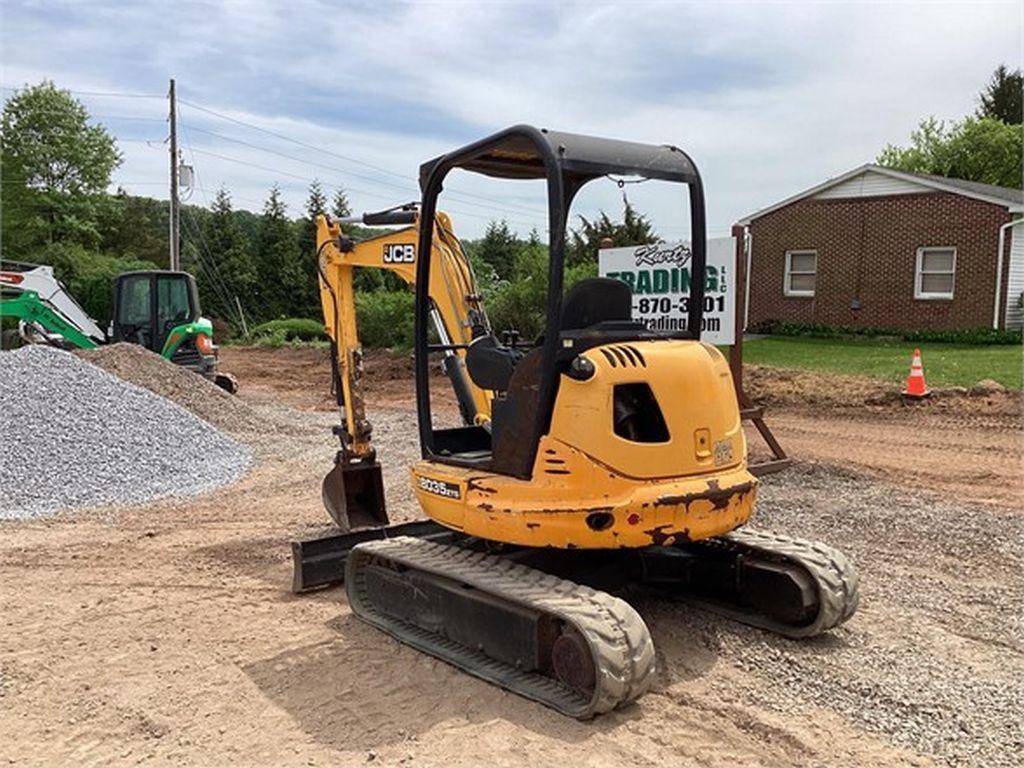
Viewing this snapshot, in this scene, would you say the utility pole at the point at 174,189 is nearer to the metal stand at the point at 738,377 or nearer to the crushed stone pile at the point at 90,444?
the crushed stone pile at the point at 90,444

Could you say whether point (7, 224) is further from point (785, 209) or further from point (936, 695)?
point (936, 695)

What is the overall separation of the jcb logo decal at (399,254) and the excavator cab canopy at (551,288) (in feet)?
2.87

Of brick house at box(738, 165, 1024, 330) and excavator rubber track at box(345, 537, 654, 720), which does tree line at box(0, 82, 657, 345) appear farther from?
excavator rubber track at box(345, 537, 654, 720)

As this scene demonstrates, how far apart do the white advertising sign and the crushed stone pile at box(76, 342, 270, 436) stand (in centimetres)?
580

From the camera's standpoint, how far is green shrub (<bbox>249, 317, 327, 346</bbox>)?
98.4ft

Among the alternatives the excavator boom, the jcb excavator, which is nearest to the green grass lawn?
the excavator boom

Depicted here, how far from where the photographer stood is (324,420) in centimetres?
1391

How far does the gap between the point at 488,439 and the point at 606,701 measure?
7.49ft

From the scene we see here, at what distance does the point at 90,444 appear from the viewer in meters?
9.50

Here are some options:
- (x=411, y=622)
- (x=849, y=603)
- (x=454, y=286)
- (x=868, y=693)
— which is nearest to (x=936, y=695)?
(x=868, y=693)

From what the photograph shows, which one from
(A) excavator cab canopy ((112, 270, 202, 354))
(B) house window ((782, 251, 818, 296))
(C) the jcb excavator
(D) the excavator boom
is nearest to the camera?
(C) the jcb excavator

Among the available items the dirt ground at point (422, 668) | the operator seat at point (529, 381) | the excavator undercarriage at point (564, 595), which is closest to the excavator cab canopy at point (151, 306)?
the dirt ground at point (422, 668)

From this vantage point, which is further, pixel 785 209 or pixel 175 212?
pixel 175 212

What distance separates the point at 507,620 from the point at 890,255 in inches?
776
